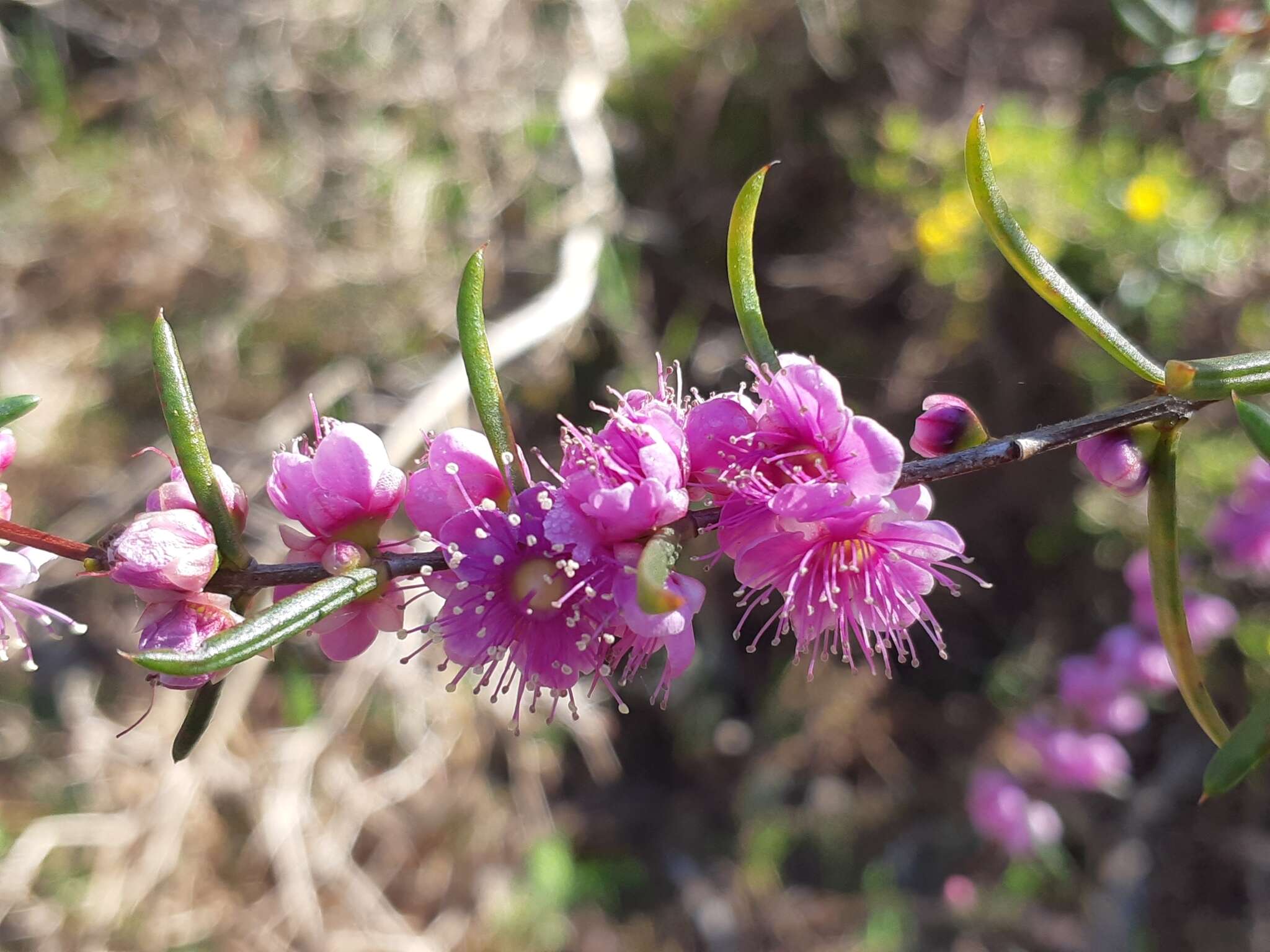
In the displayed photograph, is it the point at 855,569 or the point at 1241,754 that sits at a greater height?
the point at 855,569

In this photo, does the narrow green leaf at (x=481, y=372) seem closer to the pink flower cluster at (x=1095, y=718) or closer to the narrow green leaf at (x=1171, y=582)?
the narrow green leaf at (x=1171, y=582)

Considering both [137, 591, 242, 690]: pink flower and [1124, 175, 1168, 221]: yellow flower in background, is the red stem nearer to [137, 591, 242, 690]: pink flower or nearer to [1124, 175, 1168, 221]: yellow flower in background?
[137, 591, 242, 690]: pink flower

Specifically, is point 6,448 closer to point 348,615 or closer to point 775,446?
point 348,615

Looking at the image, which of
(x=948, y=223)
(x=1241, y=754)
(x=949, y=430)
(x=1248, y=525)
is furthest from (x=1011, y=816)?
(x=949, y=430)

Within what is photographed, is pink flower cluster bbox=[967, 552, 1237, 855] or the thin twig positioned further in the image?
pink flower cluster bbox=[967, 552, 1237, 855]

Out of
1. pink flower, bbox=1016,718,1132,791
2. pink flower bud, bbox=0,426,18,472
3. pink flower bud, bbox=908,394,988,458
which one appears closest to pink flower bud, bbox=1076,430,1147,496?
pink flower bud, bbox=908,394,988,458

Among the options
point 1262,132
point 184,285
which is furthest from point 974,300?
point 184,285

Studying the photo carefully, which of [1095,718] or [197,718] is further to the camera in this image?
[1095,718]
